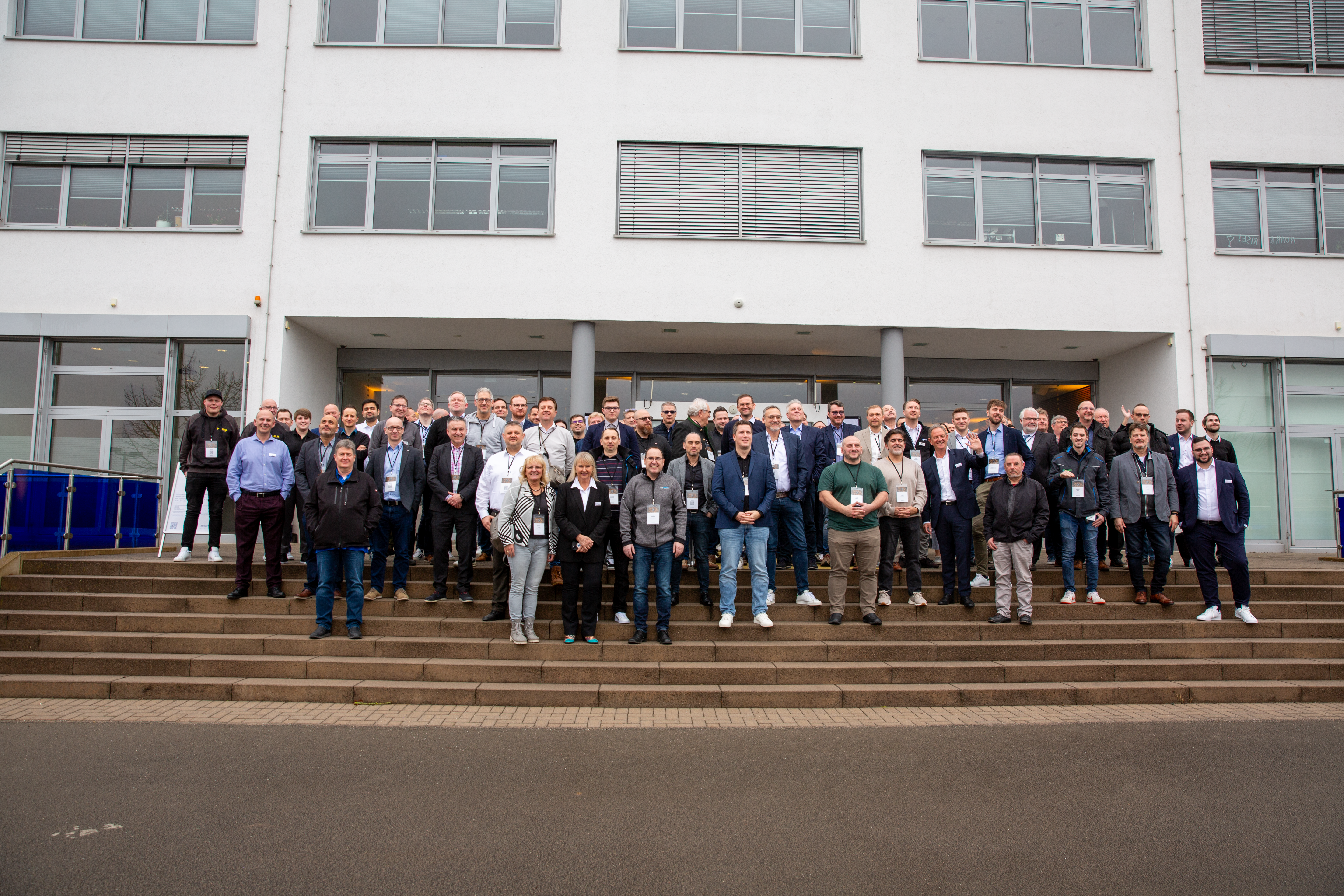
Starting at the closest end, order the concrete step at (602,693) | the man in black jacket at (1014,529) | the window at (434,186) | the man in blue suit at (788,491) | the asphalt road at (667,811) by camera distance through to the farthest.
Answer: the asphalt road at (667,811) < the concrete step at (602,693) < the man in black jacket at (1014,529) < the man in blue suit at (788,491) < the window at (434,186)

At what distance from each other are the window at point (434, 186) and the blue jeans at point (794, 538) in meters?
7.37

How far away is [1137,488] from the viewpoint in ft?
26.3

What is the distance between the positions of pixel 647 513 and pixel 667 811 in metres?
3.17

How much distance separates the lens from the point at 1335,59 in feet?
45.4

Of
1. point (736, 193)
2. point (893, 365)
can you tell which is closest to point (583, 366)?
point (736, 193)

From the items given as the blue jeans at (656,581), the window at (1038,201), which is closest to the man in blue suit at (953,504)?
the blue jeans at (656,581)

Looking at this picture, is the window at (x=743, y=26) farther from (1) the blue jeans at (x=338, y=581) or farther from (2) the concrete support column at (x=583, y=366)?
(1) the blue jeans at (x=338, y=581)

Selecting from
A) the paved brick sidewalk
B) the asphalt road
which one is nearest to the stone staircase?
the paved brick sidewalk

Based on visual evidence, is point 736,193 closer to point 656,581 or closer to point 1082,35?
point 1082,35

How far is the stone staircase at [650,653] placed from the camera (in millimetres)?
6422

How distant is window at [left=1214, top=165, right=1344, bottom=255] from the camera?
44.5ft

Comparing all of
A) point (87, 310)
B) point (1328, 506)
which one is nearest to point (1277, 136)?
point (1328, 506)

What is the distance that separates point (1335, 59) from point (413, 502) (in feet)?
56.9

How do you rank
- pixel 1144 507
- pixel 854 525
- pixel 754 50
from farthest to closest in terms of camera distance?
pixel 754 50 → pixel 1144 507 → pixel 854 525
